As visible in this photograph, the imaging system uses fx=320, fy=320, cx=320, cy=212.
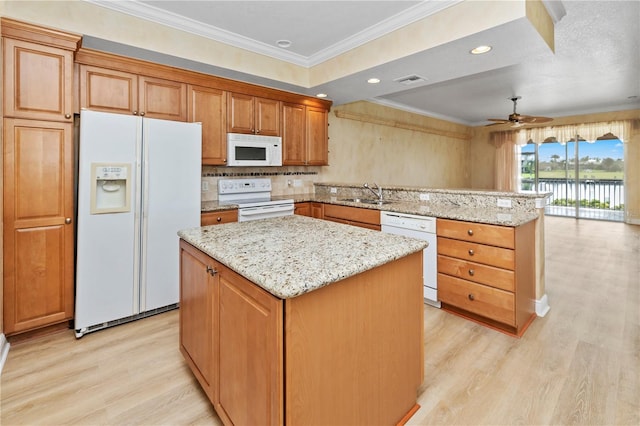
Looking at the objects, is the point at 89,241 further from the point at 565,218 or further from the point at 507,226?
the point at 565,218

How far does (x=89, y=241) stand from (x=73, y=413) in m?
1.23

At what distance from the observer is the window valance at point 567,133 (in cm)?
692

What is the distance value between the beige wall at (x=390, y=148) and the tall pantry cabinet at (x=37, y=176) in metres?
3.38

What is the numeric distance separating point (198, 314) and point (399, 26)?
283 centimetres

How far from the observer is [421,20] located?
2.71 meters

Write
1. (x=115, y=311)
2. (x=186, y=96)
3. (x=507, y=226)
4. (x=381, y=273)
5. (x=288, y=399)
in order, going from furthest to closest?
(x=186, y=96) < (x=115, y=311) < (x=507, y=226) < (x=381, y=273) < (x=288, y=399)

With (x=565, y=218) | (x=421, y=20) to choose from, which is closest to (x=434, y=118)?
(x=565, y=218)

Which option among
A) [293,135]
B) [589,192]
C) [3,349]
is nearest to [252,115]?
[293,135]

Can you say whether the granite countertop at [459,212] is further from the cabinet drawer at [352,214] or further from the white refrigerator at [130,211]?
the white refrigerator at [130,211]

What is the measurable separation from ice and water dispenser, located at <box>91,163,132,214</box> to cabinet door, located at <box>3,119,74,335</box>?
177 mm

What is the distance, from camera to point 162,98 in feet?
10.1

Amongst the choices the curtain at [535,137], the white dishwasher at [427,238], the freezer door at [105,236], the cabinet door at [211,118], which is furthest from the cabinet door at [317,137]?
the curtain at [535,137]

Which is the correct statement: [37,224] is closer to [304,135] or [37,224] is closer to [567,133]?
[304,135]

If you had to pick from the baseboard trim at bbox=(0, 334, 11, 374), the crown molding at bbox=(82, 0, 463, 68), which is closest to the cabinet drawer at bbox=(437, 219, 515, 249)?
the crown molding at bbox=(82, 0, 463, 68)
